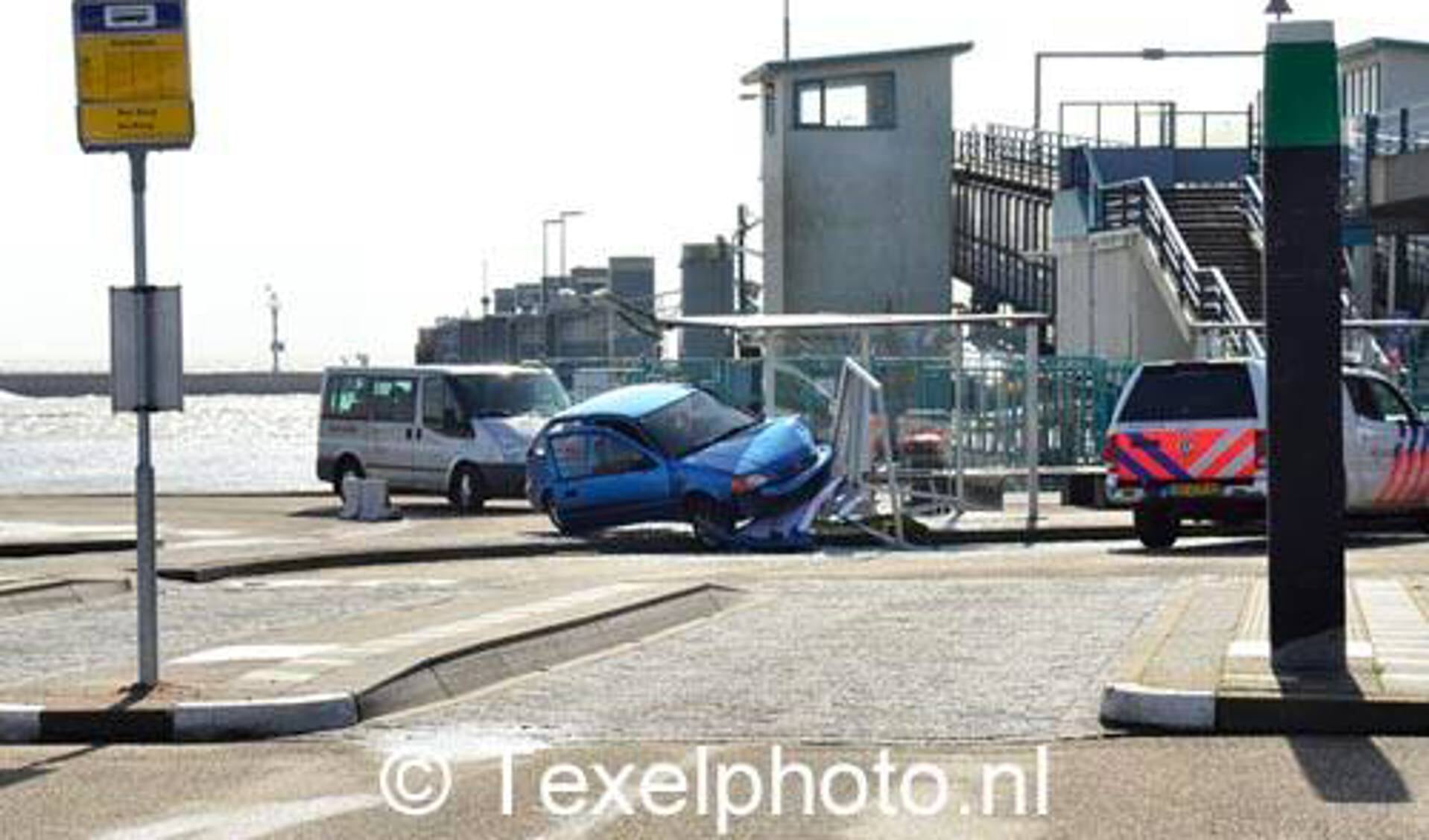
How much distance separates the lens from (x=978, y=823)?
9.23 metres

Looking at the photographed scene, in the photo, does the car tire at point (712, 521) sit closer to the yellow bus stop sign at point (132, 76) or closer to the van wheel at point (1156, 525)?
the van wheel at point (1156, 525)

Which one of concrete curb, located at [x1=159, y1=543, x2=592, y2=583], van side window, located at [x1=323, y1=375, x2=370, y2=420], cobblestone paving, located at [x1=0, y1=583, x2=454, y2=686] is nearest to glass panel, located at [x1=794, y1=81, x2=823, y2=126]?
van side window, located at [x1=323, y1=375, x2=370, y2=420]

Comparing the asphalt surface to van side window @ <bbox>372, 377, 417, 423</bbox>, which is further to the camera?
van side window @ <bbox>372, 377, 417, 423</bbox>

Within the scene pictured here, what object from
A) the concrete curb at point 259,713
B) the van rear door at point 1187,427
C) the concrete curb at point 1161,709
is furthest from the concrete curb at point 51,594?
the van rear door at point 1187,427

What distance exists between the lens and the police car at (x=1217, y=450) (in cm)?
2489

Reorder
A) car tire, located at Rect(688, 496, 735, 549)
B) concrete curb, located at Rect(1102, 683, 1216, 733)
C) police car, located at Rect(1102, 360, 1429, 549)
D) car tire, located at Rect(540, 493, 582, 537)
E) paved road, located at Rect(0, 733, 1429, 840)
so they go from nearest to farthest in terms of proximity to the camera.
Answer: paved road, located at Rect(0, 733, 1429, 840) → concrete curb, located at Rect(1102, 683, 1216, 733) → police car, located at Rect(1102, 360, 1429, 549) → car tire, located at Rect(688, 496, 735, 549) → car tire, located at Rect(540, 493, 582, 537)

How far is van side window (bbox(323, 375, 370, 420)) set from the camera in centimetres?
3797

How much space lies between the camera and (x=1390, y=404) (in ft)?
86.4

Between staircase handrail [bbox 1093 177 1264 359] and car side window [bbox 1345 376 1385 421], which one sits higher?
staircase handrail [bbox 1093 177 1264 359]

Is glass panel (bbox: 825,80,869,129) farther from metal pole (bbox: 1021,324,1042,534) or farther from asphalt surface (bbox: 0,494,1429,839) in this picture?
asphalt surface (bbox: 0,494,1429,839)

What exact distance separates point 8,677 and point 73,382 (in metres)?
177

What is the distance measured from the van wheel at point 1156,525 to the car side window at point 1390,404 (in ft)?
8.15

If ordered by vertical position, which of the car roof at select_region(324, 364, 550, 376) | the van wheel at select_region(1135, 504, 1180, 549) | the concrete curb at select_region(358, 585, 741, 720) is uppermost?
the car roof at select_region(324, 364, 550, 376)

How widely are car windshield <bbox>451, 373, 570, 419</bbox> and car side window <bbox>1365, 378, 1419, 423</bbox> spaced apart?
Answer: 13948 mm
